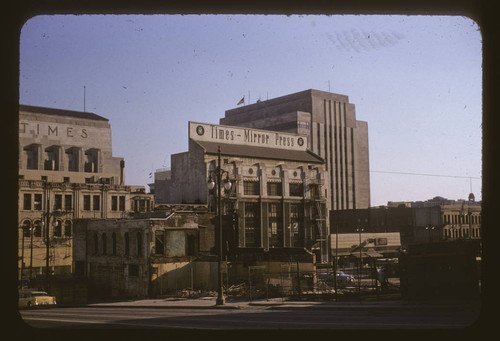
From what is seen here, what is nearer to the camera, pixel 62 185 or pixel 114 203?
pixel 62 185

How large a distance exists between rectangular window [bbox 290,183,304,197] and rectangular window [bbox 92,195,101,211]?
24307mm

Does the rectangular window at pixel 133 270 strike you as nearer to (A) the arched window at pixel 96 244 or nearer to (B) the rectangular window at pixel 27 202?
(A) the arched window at pixel 96 244

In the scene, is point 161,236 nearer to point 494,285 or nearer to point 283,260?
point 283,260

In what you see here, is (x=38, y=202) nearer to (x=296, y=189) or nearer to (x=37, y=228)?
(x=37, y=228)

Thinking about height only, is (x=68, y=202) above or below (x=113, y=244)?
above

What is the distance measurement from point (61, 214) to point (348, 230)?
52012 mm

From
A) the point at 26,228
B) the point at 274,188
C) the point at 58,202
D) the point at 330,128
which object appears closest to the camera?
the point at 26,228

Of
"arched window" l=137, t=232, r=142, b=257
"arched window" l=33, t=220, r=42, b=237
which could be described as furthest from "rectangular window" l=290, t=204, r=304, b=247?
"arched window" l=137, t=232, r=142, b=257

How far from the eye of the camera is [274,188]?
68375mm

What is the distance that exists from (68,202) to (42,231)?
4342 mm

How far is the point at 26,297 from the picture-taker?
1022 inches

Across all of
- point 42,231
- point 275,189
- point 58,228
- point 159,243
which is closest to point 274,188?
point 275,189

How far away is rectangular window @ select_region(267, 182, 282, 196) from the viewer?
223 feet

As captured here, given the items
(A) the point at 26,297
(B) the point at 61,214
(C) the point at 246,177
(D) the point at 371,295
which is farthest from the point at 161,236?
(C) the point at 246,177
